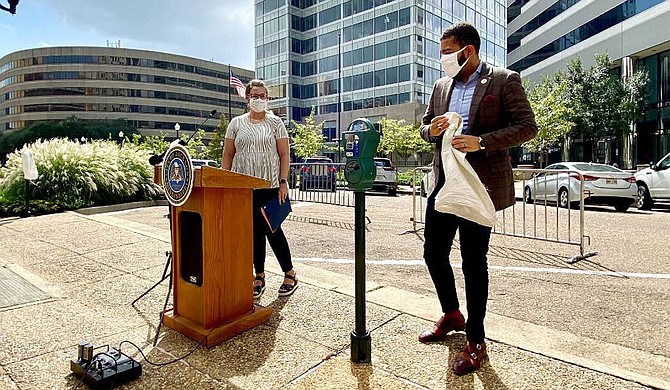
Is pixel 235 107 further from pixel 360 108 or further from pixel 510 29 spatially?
pixel 510 29

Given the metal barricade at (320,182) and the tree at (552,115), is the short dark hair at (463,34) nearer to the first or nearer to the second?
the metal barricade at (320,182)

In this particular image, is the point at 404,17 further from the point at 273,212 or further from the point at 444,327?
the point at 444,327

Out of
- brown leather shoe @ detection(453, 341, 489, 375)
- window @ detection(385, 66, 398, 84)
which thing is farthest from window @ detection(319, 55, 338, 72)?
brown leather shoe @ detection(453, 341, 489, 375)

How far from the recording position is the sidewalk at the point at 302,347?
2.49 m

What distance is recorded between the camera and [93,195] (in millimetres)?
12125

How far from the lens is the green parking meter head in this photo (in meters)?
2.61

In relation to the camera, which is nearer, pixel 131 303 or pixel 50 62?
pixel 131 303

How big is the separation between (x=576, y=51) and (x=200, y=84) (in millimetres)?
79704

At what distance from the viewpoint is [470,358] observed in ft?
8.50

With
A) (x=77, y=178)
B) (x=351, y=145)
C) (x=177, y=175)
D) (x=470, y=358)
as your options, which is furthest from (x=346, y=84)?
(x=470, y=358)

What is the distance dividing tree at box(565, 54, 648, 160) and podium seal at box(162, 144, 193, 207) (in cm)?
3150

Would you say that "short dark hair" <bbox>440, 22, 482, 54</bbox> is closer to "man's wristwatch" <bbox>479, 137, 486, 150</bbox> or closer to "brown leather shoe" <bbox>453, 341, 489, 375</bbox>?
"man's wristwatch" <bbox>479, 137, 486, 150</bbox>

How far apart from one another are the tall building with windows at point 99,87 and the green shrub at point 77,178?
7963 centimetres

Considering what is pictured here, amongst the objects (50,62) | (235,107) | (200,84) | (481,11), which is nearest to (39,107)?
(50,62)
